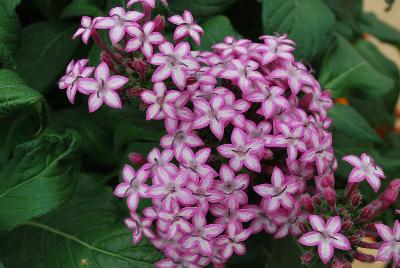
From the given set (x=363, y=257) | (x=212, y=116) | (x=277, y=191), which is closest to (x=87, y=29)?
(x=212, y=116)

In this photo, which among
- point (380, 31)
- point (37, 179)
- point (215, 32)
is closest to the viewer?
point (37, 179)

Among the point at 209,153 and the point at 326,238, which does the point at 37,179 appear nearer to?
the point at 209,153

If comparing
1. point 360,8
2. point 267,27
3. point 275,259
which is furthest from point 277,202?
point 360,8

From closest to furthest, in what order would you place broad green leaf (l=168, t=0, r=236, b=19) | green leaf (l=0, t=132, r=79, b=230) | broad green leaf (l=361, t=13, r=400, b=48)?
green leaf (l=0, t=132, r=79, b=230), broad green leaf (l=168, t=0, r=236, b=19), broad green leaf (l=361, t=13, r=400, b=48)

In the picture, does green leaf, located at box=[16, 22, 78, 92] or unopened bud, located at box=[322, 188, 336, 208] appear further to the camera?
green leaf, located at box=[16, 22, 78, 92]

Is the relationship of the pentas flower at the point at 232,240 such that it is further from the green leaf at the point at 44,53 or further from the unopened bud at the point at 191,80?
the green leaf at the point at 44,53

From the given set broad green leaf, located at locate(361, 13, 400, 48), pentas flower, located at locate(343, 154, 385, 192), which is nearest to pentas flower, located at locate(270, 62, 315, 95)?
pentas flower, located at locate(343, 154, 385, 192)

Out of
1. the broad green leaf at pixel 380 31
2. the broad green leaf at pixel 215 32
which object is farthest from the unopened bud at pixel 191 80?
the broad green leaf at pixel 380 31

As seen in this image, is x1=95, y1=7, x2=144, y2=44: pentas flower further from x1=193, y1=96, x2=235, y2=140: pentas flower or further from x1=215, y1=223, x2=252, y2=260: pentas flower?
x1=215, y1=223, x2=252, y2=260: pentas flower
